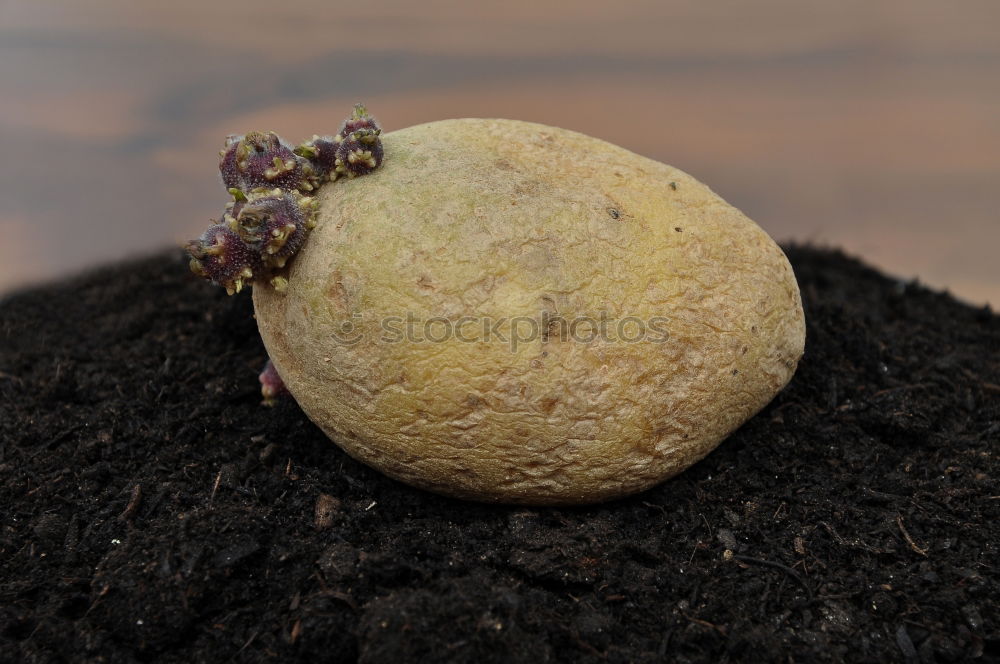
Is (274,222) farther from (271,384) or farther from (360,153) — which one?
(271,384)

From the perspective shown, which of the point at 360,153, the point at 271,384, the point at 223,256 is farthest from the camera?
the point at 271,384

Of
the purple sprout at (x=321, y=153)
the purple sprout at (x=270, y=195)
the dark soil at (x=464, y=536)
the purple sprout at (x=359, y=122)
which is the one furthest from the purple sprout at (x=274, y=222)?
the dark soil at (x=464, y=536)

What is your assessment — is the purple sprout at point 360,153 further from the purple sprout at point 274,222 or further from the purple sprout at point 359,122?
the purple sprout at point 274,222

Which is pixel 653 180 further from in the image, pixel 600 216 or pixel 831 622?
pixel 831 622

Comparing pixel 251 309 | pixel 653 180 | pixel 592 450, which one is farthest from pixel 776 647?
pixel 251 309


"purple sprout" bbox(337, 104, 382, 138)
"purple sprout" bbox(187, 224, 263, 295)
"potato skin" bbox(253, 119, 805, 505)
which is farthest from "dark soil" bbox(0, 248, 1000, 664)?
"purple sprout" bbox(337, 104, 382, 138)

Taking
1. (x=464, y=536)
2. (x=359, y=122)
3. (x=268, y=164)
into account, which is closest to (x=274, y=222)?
(x=268, y=164)
